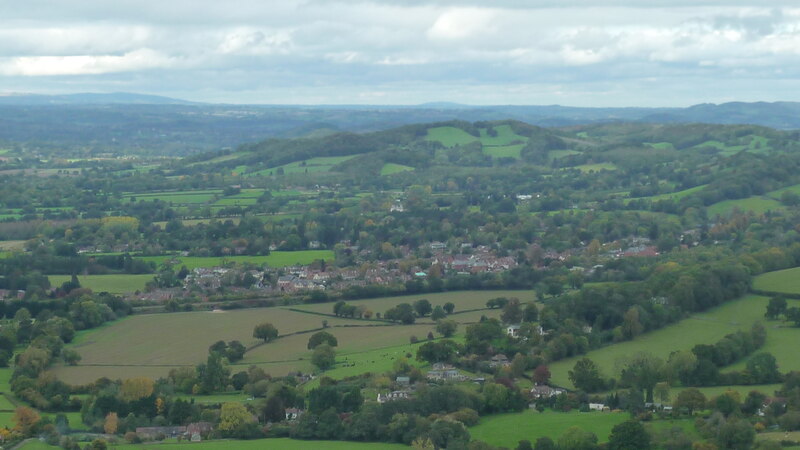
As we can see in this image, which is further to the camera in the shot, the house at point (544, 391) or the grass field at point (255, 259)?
the grass field at point (255, 259)

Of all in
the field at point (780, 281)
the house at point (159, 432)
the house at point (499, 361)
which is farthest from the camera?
the field at point (780, 281)

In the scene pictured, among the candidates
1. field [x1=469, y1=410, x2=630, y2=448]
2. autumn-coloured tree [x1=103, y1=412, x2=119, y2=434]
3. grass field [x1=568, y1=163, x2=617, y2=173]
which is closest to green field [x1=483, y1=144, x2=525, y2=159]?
grass field [x1=568, y1=163, x2=617, y2=173]

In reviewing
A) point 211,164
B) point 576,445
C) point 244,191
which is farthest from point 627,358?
point 211,164

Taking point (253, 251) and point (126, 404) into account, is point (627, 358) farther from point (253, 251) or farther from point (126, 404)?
point (253, 251)

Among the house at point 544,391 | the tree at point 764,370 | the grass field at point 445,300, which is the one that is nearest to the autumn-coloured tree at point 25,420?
the house at point 544,391

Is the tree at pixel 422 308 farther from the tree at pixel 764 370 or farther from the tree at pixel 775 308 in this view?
the tree at pixel 764 370

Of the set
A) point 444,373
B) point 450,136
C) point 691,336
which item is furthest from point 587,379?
point 450,136

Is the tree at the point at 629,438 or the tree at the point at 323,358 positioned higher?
the tree at the point at 629,438
